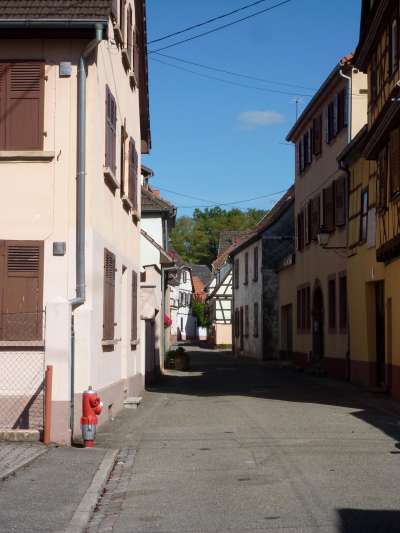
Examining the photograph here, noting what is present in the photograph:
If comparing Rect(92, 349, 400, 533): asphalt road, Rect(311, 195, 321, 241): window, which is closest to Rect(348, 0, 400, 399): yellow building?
Rect(92, 349, 400, 533): asphalt road

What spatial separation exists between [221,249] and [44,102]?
241ft

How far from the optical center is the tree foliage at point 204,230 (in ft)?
395

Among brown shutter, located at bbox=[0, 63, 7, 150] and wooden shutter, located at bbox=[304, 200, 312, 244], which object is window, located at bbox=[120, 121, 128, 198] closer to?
brown shutter, located at bbox=[0, 63, 7, 150]

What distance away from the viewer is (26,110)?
14.1 m

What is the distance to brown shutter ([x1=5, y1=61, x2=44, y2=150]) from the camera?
14078 millimetres

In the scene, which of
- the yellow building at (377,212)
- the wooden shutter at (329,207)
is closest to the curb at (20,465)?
the yellow building at (377,212)

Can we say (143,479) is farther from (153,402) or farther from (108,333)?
(153,402)

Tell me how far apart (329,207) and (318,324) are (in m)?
4.77

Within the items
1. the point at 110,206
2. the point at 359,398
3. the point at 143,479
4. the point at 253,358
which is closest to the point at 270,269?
the point at 253,358

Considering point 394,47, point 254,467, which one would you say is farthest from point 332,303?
point 254,467

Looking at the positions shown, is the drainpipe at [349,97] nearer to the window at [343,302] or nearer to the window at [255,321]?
the window at [343,302]

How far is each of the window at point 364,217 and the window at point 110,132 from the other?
9.70 metres

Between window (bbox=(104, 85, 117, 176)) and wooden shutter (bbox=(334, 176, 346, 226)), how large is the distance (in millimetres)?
12504

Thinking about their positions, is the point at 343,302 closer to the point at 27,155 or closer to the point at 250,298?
the point at 27,155
